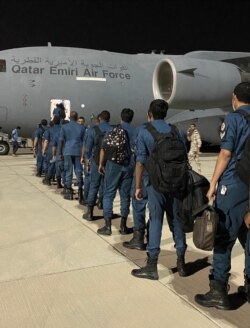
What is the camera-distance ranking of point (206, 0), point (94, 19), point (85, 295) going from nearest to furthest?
point (85, 295) < point (206, 0) < point (94, 19)

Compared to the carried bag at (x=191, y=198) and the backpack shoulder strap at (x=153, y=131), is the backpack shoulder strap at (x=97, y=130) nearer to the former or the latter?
the backpack shoulder strap at (x=153, y=131)

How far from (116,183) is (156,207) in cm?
143

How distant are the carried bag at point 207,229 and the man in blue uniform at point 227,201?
126 mm

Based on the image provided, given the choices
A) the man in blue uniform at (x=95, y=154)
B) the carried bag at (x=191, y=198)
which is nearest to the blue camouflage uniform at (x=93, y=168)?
the man in blue uniform at (x=95, y=154)

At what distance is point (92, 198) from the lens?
5.75 metres

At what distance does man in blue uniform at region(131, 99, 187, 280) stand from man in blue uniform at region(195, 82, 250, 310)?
1.91ft

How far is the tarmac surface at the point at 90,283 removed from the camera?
Answer: 300 cm

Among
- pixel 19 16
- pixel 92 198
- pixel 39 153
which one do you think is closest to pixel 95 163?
pixel 92 198

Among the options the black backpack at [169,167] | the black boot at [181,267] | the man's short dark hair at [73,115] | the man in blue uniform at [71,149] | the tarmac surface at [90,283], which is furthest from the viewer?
the man's short dark hair at [73,115]

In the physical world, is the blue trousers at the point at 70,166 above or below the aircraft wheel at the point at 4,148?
above

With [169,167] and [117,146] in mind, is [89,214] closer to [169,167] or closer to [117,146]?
[117,146]

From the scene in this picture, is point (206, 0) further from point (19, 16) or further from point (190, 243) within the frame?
point (190, 243)

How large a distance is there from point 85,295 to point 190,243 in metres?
1.96

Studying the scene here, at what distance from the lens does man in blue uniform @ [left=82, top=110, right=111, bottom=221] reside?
18.9 feet
